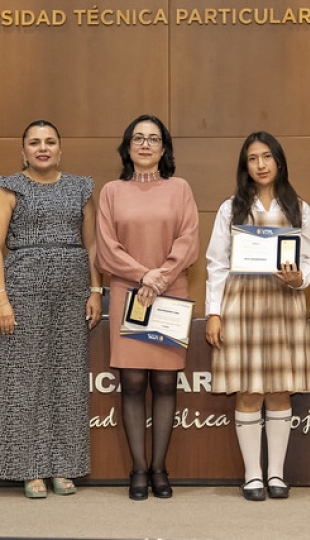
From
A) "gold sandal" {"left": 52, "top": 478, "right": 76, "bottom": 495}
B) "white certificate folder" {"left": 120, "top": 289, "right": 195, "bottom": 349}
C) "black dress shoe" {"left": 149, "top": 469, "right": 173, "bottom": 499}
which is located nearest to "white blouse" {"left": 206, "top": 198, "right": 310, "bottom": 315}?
"white certificate folder" {"left": 120, "top": 289, "right": 195, "bottom": 349}

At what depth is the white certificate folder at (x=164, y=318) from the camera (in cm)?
375

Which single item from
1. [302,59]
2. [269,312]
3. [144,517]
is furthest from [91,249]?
[302,59]

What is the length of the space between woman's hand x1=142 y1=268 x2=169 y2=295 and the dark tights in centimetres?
40

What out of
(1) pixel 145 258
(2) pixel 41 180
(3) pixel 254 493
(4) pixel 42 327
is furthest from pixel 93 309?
(3) pixel 254 493

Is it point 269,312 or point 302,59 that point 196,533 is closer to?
point 269,312

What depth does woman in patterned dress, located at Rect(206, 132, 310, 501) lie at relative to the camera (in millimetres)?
3723

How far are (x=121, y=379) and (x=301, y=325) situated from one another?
838mm

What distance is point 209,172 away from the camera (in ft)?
17.2

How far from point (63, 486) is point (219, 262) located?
1.23 metres

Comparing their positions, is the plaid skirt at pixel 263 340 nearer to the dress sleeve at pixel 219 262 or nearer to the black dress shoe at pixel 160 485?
the dress sleeve at pixel 219 262

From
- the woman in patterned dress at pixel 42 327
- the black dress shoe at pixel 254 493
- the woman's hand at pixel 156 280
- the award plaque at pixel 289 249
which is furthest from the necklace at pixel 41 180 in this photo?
the black dress shoe at pixel 254 493

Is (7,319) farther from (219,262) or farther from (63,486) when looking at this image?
(219,262)

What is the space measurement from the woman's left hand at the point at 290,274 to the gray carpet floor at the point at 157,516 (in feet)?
3.15

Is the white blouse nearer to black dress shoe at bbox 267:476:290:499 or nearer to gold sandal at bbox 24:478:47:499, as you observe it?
black dress shoe at bbox 267:476:290:499
